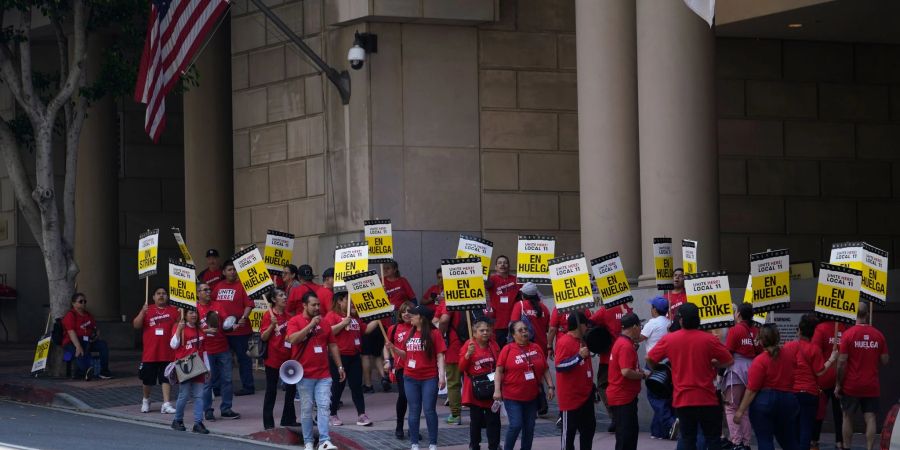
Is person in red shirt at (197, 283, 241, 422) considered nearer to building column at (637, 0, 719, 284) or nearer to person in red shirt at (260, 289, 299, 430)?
person in red shirt at (260, 289, 299, 430)

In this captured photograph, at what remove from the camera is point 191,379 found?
18.6 metres

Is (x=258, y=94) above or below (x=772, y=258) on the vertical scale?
above

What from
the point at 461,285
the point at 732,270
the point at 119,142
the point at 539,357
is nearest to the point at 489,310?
the point at 461,285

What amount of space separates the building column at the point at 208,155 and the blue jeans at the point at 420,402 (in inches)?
517

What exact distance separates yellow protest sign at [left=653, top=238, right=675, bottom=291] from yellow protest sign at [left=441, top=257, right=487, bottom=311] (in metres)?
2.45

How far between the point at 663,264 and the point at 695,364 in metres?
4.46

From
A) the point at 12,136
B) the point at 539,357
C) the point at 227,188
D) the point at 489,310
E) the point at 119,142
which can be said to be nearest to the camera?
the point at 539,357

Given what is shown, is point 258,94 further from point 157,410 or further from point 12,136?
point 157,410

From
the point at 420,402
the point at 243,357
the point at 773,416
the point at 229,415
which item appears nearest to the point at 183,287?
the point at 229,415

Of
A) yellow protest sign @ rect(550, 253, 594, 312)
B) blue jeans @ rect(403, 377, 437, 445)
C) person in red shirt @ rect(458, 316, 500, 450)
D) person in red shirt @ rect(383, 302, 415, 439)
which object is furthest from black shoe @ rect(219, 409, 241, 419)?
yellow protest sign @ rect(550, 253, 594, 312)

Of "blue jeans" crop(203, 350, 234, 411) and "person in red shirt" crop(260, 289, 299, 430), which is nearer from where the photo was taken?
"person in red shirt" crop(260, 289, 299, 430)

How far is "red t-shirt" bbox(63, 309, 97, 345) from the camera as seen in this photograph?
23.4 meters

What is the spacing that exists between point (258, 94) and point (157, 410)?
8326 millimetres

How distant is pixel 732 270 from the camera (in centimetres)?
2605
